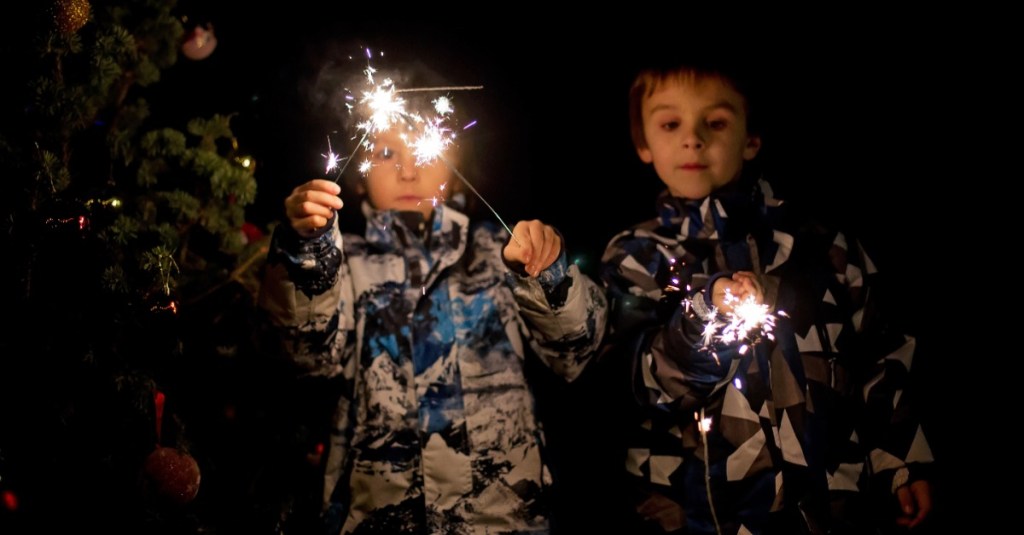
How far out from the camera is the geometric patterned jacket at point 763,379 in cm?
239

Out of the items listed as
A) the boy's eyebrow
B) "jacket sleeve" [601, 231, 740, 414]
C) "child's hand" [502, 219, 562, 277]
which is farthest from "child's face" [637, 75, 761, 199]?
"child's hand" [502, 219, 562, 277]

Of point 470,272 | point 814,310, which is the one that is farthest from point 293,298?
point 814,310

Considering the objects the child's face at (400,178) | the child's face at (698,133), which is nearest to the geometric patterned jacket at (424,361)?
the child's face at (400,178)

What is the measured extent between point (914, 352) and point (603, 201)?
1911 millimetres

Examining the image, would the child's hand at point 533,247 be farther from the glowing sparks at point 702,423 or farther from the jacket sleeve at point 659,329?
the glowing sparks at point 702,423

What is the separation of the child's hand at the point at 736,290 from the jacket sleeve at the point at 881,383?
0.58 metres

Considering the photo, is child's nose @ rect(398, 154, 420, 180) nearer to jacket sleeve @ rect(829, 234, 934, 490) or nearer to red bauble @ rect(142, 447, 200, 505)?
red bauble @ rect(142, 447, 200, 505)

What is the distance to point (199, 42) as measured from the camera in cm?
297

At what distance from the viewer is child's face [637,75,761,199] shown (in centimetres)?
277

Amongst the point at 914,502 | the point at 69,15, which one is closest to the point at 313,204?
the point at 69,15

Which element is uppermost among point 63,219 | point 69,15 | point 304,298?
point 69,15

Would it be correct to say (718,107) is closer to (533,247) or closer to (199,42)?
(533,247)

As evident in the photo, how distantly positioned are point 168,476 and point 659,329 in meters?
1.92

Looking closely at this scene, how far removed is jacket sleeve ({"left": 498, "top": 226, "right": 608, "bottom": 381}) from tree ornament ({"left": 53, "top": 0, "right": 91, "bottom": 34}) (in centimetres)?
170
